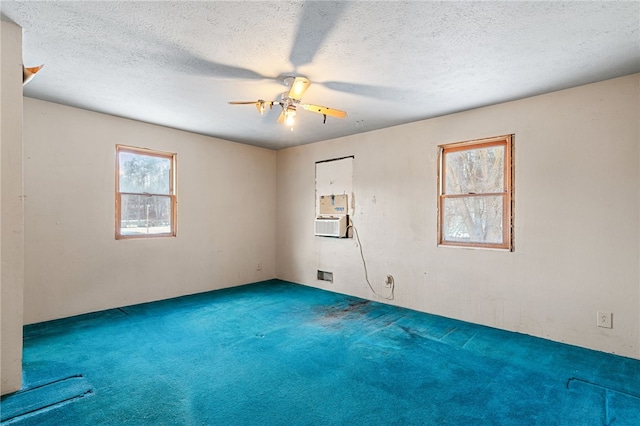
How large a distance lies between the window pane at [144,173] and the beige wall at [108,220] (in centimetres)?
17

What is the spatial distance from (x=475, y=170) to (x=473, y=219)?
60 centimetres

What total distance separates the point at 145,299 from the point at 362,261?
319 centimetres

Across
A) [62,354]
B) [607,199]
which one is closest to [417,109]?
[607,199]

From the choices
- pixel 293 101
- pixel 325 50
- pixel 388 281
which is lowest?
pixel 388 281

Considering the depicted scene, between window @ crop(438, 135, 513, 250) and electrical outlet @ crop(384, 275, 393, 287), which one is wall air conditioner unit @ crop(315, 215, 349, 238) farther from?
window @ crop(438, 135, 513, 250)

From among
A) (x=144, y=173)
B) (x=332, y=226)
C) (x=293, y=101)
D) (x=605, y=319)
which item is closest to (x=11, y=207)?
(x=293, y=101)

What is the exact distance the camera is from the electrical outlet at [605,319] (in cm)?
293

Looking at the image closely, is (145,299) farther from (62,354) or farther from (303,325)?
(303,325)

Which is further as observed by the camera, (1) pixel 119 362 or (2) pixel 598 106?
(2) pixel 598 106

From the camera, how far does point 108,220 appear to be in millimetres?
4125

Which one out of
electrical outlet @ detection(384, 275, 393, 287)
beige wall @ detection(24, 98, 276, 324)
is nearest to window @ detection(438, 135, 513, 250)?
electrical outlet @ detection(384, 275, 393, 287)

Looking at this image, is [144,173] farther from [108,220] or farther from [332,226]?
[332,226]

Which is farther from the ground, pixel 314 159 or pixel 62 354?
pixel 314 159

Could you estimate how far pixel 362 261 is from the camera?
4.90 m
